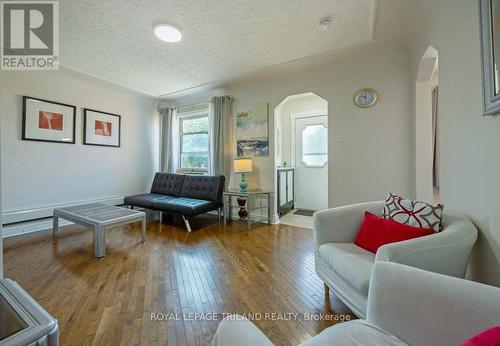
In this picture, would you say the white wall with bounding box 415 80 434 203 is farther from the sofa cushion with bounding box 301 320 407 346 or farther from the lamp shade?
the lamp shade

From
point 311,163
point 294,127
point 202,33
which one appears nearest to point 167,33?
point 202,33

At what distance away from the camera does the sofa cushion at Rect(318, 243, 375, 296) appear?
113cm

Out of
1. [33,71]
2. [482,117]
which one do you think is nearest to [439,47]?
[482,117]

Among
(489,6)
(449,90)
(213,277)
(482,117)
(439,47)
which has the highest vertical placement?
(439,47)

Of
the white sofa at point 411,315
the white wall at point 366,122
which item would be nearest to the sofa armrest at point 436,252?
the white sofa at point 411,315

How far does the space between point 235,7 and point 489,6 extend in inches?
68.5

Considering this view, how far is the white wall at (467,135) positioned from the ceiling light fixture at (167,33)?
2.31 m

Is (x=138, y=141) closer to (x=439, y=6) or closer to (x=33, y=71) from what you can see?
(x=33, y=71)

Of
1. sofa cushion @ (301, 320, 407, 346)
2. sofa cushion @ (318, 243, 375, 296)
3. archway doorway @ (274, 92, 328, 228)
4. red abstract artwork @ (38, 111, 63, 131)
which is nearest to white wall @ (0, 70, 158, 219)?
red abstract artwork @ (38, 111, 63, 131)

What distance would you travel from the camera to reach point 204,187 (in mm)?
3742

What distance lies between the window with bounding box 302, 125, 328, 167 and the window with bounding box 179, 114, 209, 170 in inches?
84.1

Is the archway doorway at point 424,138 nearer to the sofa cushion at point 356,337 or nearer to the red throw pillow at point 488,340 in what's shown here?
the sofa cushion at point 356,337

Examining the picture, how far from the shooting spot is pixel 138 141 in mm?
4512

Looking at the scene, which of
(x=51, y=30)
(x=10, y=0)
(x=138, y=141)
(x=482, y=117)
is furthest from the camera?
(x=138, y=141)
